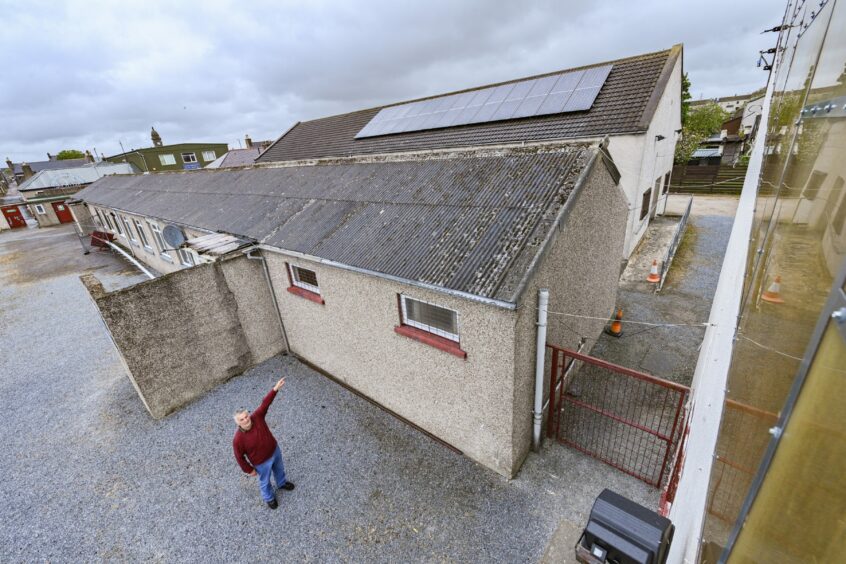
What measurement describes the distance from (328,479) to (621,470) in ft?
15.0

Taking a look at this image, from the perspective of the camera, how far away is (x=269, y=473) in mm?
5164

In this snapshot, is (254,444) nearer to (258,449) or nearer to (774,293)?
(258,449)

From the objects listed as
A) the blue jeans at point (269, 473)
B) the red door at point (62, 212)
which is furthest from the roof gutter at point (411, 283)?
the red door at point (62, 212)

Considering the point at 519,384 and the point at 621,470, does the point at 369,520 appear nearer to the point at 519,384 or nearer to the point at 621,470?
the point at 519,384

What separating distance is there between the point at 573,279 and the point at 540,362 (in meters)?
1.72

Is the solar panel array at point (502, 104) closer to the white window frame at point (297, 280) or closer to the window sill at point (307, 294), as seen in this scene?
the white window frame at point (297, 280)

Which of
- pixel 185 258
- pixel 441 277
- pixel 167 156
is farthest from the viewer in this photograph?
pixel 167 156

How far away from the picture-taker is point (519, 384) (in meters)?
4.89

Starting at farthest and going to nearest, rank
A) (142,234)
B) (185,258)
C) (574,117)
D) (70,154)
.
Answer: (70,154), (142,234), (185,258), (574,117)

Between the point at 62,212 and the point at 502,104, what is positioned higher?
the point at 502,104

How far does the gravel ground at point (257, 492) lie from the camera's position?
4.88 meters

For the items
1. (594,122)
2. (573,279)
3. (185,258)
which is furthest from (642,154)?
(185,258)

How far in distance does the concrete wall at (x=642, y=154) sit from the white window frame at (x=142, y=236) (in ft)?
59.9

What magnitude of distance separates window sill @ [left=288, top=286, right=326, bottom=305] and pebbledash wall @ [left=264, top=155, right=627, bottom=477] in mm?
83
